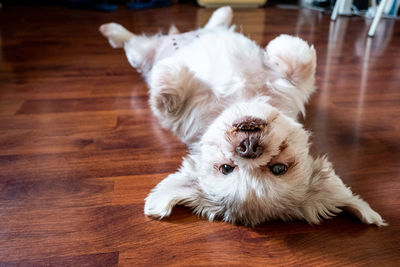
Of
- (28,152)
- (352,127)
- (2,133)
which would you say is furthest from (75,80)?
(352,127)

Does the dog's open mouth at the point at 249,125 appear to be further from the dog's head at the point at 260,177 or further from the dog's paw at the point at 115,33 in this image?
the dog's paw at the point at 115,33

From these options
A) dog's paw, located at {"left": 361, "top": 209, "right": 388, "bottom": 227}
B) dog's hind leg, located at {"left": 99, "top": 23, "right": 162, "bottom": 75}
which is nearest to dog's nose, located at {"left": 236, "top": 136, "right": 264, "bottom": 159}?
dog's paw, located at {"left": 361, "top": 209, "right": 388, "bottom": 227}

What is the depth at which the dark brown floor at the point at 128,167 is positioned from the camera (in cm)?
92

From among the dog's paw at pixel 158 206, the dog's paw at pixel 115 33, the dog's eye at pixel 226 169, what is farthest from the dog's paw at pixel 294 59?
the dog's paw at pixel 115 33

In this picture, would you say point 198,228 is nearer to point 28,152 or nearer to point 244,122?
point 244,122

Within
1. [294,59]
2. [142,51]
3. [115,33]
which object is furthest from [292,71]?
[115,33]

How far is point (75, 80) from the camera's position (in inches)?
79.4

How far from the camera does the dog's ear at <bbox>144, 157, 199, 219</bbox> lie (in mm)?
1016

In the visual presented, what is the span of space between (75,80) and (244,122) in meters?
1.40

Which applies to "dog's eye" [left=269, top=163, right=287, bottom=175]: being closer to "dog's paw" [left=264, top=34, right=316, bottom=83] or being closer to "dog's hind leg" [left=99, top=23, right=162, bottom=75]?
"dog's paw" [left=264, top=34, right=316, bottom=83]

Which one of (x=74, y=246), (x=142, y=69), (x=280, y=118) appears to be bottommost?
(x=74, y=246)

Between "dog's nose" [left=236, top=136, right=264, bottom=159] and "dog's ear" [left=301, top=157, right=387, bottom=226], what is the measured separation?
240 millimetres

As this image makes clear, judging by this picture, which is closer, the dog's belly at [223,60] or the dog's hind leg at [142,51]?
the dog's belly at [223,60]

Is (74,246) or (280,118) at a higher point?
(280,118)
